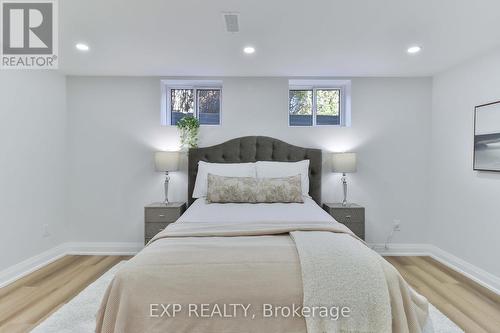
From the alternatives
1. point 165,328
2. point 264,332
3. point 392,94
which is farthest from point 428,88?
point 165,328

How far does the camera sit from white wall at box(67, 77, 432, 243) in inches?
156

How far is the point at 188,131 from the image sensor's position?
3.91m

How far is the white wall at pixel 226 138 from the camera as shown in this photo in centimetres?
397

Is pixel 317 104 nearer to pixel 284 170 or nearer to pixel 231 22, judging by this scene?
pixel 284 170

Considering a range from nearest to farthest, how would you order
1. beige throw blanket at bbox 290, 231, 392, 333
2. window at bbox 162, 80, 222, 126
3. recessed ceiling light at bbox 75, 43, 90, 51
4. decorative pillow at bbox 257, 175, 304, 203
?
1. beige throw blanket at bbox 290, 231, 392, 333
2. recessed ceiling light at bbox 75, 43, 90, 51
3. decorative pillow at bbox 257, 175, 304, 203
4. window at bbox 162, 80, 222, 126

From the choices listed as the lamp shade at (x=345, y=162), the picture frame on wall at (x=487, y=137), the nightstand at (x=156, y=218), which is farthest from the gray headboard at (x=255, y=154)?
the picture frame on wall at (x=487, y=137)

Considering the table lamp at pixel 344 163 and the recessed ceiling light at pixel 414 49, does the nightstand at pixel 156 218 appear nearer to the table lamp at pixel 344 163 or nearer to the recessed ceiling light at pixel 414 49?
the table lamp at pixel 344 163

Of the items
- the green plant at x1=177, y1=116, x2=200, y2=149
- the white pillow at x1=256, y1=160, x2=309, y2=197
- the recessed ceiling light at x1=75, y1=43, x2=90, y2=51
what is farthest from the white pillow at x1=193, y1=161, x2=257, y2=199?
the recessed ceiling light at x1=75, y1=43, x2=90, y2=51

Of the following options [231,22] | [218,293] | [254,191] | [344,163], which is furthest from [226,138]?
[218,293]

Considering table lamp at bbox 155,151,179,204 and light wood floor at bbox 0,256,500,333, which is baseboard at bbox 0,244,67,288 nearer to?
light wood floor at bbox 0,256,500,333

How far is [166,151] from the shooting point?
3803 millimetres

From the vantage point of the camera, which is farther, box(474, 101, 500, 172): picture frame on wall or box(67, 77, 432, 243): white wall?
box(67, 77, 432, 243): white wall

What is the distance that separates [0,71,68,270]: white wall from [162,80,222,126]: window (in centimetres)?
142

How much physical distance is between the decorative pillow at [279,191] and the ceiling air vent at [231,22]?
1.58 meters
